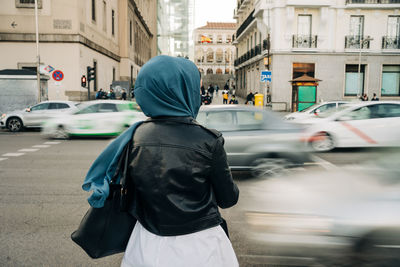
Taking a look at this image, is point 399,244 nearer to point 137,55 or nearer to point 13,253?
point 13,253

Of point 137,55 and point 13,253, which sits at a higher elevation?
point 137,55

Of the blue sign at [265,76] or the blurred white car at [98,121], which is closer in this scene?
the blurred white car at [98,121]

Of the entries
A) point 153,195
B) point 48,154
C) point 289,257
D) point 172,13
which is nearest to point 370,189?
point 289,257

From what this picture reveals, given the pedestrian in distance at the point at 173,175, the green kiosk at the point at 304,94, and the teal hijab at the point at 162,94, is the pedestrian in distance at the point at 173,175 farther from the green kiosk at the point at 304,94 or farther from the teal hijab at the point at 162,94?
the green kiosk at the point at 304,94

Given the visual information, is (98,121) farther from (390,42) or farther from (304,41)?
(390,42)

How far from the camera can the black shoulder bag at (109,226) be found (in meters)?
1.85

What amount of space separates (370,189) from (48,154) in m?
9.46

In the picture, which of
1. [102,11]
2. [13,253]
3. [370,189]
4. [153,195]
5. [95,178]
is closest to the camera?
[153,195]

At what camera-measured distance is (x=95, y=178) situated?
1.88 meters

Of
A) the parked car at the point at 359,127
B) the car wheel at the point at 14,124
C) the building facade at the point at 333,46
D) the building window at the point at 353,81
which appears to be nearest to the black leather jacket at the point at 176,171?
the parked car at the point at 359,127

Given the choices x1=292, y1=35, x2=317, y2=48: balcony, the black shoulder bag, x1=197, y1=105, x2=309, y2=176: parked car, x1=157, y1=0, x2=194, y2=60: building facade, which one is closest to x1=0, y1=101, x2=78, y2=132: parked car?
x1=197, y1=105, x2=309, y2=176: parked car

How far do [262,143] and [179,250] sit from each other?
5.79 m

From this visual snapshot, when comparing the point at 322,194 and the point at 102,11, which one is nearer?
the point at 322,194

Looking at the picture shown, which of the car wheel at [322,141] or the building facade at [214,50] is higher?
the building facade at [214,50]
